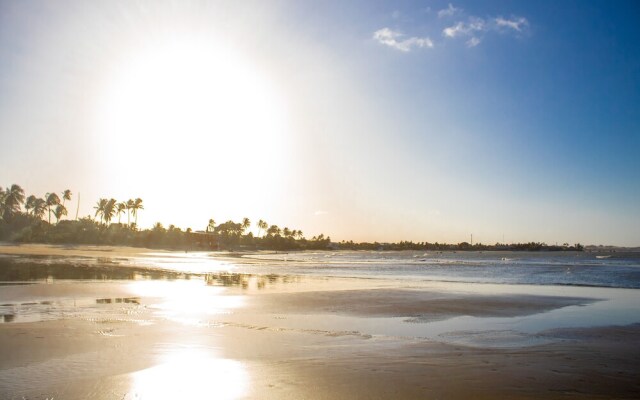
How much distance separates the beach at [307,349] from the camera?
25.7 ft

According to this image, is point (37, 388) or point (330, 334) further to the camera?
point (330, 334)

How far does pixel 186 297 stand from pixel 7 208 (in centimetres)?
12780

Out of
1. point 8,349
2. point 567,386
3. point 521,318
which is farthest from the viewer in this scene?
point 521,318

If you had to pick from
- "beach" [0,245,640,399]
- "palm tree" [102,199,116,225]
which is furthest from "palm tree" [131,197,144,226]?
"beach" [0,245,640,399]

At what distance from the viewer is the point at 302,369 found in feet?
29.5

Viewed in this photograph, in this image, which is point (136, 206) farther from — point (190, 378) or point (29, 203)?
point (190, 378)

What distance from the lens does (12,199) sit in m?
123

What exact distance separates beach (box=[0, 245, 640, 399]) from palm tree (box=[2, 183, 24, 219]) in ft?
408

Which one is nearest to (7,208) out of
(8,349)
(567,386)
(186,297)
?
(186,297)

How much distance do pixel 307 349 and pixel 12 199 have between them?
14013cm

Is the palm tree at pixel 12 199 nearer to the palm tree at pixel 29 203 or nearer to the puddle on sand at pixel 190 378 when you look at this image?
the palm tree at pixel 29 203

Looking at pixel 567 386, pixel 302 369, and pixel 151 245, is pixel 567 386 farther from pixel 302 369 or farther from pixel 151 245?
pixel 151 245

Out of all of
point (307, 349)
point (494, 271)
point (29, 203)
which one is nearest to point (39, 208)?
point (29, 203)

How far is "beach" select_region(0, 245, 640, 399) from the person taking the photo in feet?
25.7
